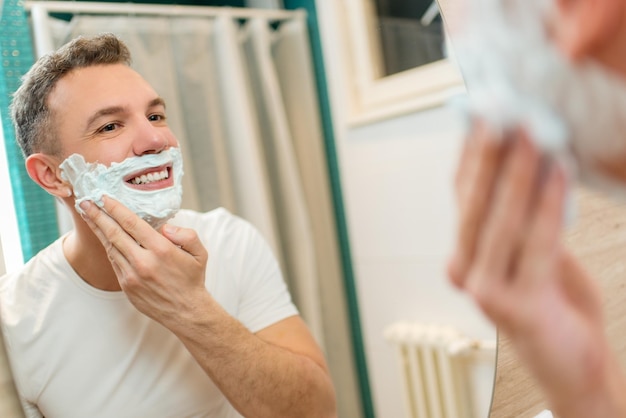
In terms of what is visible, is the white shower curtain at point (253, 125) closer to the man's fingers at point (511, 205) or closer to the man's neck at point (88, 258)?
the man's neck at point (88, 258)

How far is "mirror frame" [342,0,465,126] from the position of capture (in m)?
0.53

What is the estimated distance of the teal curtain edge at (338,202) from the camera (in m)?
0.58

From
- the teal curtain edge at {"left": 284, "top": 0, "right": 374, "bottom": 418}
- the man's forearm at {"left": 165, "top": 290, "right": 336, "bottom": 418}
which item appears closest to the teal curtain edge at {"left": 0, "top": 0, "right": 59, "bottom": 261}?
the man's forearm at {"left": 165, "top": 290, "right": 336, "bottom": 418}

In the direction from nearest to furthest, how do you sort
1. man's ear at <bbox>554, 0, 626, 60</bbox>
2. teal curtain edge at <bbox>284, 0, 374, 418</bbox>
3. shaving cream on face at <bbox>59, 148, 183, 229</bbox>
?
1. man's ear at <bbox>554, 0, 626, 60</bbox>
2. shaving cream on face at <bbox>59, 148, 183, 229</bbox>
3. teal curtain edge at <bbox>284, 0, 374, 418</bbox>

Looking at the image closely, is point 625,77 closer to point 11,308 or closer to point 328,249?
point 328,249

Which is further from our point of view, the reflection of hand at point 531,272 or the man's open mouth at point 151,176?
the man's open mouth at point 151,176

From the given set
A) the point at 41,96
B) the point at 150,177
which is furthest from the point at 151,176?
the point at 41,96

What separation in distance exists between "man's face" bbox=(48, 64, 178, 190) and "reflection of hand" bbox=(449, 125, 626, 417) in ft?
0.86

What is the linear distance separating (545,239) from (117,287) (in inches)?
13.2

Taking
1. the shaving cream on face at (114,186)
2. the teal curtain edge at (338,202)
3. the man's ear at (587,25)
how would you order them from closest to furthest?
1. the man's ear at (587,25)
2. the shaving cream on face at (114,186)
3. the teal curtain edge at (338,202)

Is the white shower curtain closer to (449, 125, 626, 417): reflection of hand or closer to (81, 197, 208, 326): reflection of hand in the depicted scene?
(81, 197, 208, 326): reflection of hand

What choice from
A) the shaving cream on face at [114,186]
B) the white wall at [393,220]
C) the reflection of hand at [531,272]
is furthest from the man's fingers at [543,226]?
the shaving cream on face at [114,186]

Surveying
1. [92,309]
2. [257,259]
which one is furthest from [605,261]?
[92,309]

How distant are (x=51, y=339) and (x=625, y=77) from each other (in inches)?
17.4
